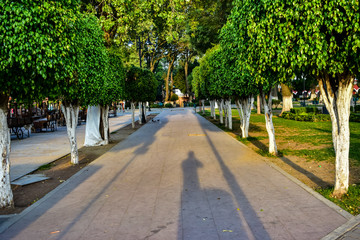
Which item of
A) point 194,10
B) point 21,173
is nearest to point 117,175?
point 21,173

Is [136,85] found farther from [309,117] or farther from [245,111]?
[309,117]

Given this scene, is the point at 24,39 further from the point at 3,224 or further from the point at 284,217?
the point at 284,217

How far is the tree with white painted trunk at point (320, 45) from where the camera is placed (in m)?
5.11

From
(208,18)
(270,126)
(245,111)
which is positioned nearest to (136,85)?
(245,111)

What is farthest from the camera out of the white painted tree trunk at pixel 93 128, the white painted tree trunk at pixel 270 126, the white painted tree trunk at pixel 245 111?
the white painted tree trunk at pixel 245 111

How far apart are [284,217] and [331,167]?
4446 millimetres

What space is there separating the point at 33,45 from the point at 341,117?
6.44m

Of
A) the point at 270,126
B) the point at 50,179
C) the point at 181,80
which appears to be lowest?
the point at 50,179

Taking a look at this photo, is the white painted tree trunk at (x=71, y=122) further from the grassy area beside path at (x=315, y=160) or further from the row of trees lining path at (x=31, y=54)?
the grassy area beside path at (x=315, y=160)

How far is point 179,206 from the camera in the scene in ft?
19.6

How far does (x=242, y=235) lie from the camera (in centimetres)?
460

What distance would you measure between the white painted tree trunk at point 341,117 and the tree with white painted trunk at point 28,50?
19.0 feet

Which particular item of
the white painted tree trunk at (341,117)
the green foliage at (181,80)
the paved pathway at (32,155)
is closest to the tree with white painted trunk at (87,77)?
the paved pathway at (32,155)

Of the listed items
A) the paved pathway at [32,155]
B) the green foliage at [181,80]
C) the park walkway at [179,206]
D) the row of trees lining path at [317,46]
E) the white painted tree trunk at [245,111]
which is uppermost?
the green foliage at [181,80]
